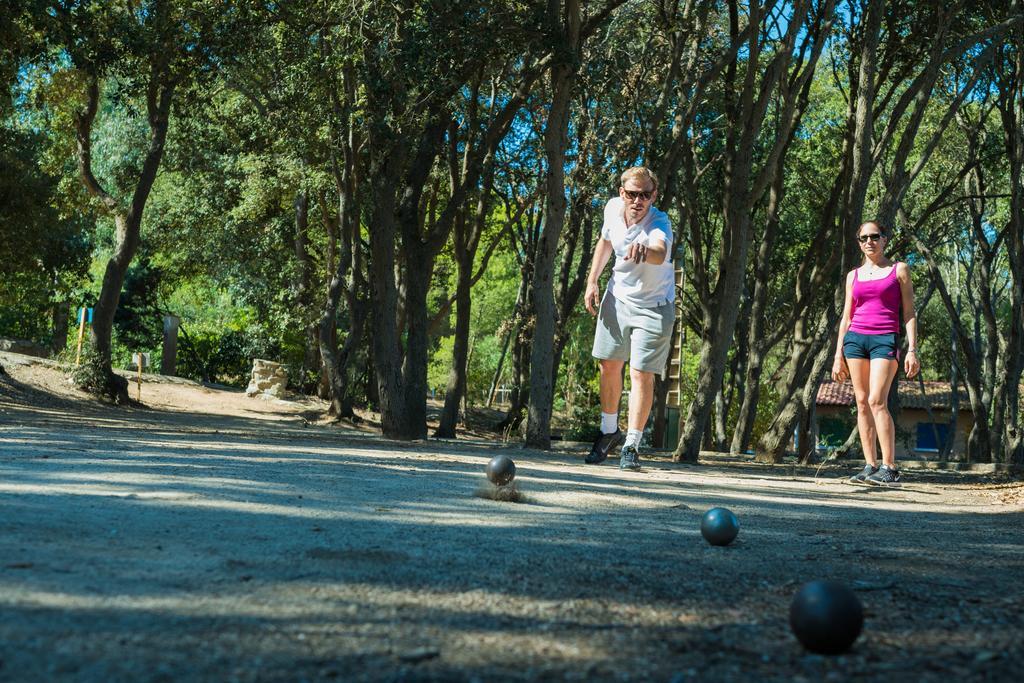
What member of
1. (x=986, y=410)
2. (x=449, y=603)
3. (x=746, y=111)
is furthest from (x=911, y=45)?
(x=449, y=603)

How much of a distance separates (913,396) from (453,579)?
210ft

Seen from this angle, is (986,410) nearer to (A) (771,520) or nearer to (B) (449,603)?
(A) (771,520)

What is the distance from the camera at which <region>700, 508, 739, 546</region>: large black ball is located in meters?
5.21

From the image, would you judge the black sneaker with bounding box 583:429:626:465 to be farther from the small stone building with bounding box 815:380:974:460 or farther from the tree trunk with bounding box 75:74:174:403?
the small stone building with bounding box 815:380:974:460

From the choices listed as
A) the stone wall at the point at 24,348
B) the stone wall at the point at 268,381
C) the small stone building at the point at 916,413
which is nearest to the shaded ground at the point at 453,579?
the stone wall at the point at 24,348

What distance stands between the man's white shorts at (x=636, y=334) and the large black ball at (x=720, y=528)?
3.59 meters

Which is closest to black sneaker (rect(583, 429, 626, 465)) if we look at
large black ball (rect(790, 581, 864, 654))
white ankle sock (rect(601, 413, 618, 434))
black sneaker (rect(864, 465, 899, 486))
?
white ankle sock (rect(601, 413, 618, 434))

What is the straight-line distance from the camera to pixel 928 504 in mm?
8367

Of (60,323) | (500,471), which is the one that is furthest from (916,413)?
(500,471)

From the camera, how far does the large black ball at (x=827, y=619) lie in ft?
10.1

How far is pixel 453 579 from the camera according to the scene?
3975 mm

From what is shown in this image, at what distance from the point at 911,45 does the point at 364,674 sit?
1984 centimetres

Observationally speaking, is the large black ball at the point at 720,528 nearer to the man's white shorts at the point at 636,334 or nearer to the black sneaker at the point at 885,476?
the man's white shorts at the point at 636,334

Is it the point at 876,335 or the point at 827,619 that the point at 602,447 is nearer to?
the point at 876,335
